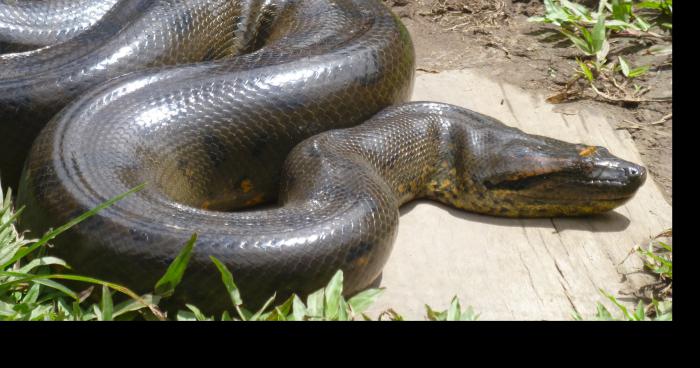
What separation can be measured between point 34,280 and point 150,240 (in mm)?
558

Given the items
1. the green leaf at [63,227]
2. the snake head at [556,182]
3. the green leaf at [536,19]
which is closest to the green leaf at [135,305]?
the green leaf at [63,227]

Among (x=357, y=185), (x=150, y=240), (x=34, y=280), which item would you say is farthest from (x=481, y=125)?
(x=34, y=280)

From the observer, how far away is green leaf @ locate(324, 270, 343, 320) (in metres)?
4.11

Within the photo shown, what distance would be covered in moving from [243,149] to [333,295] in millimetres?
1548

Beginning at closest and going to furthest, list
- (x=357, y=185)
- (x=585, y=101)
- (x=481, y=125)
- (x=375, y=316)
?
(x=375, y=316) < (x=357, y=185) < (x=481, y=125) < (x=585, y=101)

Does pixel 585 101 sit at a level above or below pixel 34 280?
below

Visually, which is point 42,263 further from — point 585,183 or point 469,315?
point 585,183

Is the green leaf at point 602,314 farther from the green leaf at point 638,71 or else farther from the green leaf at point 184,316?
the green leaf at point 638,71

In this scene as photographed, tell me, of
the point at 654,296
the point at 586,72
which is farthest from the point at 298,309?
the point at 586,72

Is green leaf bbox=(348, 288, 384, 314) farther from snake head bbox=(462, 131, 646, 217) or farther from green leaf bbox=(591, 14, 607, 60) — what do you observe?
green leaf bbox=(591, 14, 607, 60)

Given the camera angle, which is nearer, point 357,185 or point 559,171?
point 357,185

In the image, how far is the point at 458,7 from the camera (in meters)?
8.39

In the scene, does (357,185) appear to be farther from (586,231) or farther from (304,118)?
(586,231)

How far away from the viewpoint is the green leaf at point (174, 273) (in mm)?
3947
